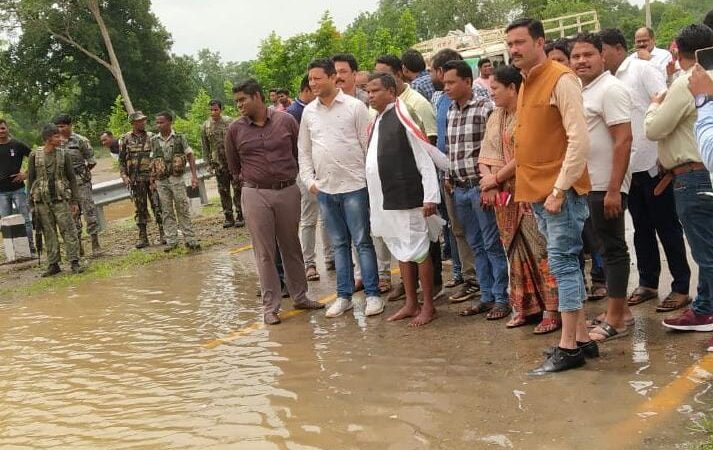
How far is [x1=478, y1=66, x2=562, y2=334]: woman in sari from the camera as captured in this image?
5219 millimetres

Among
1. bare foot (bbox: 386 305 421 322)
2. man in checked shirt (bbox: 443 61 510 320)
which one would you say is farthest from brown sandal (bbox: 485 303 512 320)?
bare foot (bbox: 386 305 421 322)

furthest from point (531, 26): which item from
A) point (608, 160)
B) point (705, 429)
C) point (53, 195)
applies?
point (53, 195)

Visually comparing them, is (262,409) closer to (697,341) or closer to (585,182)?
(585,182)

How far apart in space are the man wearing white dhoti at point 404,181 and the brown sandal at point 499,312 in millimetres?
473

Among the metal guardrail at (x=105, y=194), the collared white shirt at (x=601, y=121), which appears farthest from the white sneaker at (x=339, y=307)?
the metal guardrail at (x=105, y=194)

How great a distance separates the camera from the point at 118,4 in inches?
1591

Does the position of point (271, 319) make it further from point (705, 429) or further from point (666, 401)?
point (705, 429)

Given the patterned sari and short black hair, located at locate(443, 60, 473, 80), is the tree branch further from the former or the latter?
the patterned sari

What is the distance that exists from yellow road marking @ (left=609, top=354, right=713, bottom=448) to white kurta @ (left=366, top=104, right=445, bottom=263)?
7.30 feet

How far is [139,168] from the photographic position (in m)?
10.7

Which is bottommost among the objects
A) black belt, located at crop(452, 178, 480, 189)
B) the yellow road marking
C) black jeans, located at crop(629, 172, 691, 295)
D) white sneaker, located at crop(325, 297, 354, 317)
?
the yellow road marking

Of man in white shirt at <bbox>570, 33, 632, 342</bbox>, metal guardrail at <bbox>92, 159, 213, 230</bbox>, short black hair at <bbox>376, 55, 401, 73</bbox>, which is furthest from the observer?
metal guardrail at <bbox>92, 159, 213, 230</bbox>

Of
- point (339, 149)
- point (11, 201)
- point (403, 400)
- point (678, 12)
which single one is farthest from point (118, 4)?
point (678, 12)

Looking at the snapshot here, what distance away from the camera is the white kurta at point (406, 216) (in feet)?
18.8
